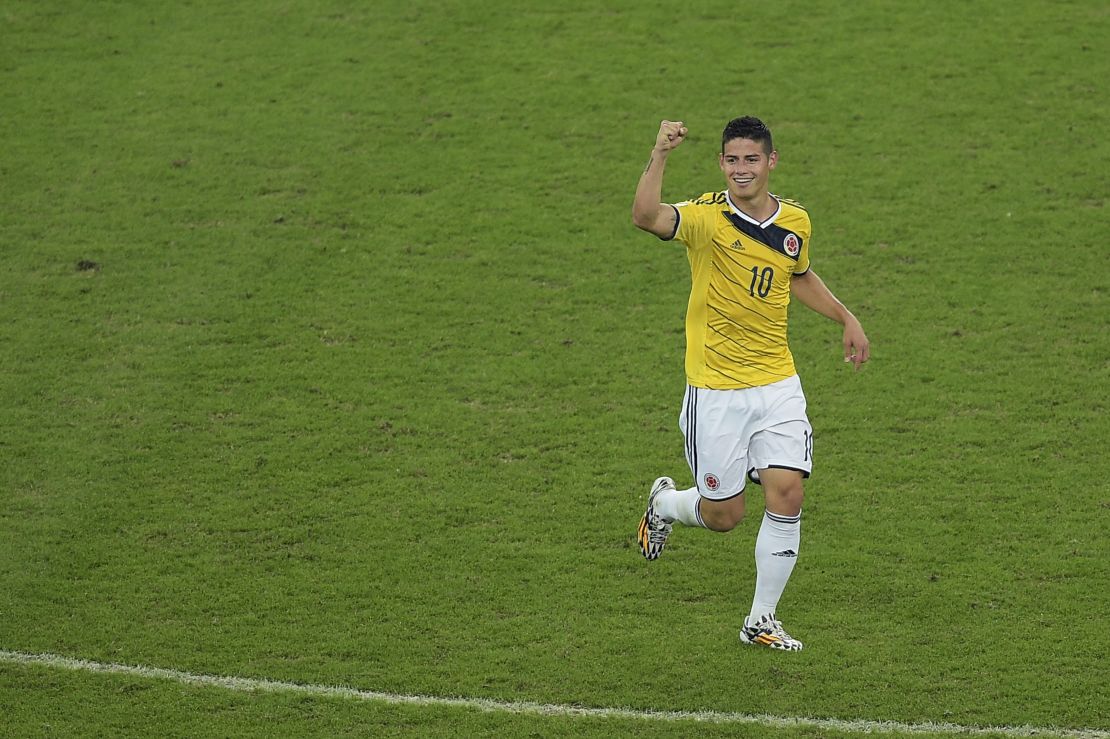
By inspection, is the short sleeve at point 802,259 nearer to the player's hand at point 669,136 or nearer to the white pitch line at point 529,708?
the player's hand at point 669,136

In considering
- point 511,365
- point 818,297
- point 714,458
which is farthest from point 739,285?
point 511,365

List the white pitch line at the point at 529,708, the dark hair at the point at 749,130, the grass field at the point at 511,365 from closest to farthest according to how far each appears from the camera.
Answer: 1. the white pitch line at the point at 529,708
2. the dark hair at the point at 749,130
3. the grass field at the point at 511,365

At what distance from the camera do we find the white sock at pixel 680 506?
713 cm

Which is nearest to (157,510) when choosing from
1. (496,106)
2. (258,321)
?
(258,321)

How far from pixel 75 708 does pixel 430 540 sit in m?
2.23

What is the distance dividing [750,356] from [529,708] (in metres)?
2.00

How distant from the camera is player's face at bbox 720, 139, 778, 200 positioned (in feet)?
21.4

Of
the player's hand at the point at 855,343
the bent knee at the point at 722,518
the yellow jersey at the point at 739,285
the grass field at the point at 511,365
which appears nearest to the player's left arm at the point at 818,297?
the player's hand at the point at 855,343

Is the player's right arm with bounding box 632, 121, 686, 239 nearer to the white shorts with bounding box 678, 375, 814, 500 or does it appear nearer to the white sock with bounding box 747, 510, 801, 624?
the white shorts with bounding box 678, 375, 814, 500

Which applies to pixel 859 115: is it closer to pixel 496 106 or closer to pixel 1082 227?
pixel 1082 227

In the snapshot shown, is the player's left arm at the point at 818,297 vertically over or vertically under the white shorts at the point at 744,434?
over

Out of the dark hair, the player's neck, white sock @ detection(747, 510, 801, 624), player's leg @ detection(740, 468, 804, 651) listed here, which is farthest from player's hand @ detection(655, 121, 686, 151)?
white sock @ detection(747, 510, 801, 624)

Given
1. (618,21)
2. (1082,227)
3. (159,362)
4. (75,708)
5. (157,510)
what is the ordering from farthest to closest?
(618,21)
(1082,227)
(159,362)
(157,510)
(75,708)

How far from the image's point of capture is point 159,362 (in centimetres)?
990
